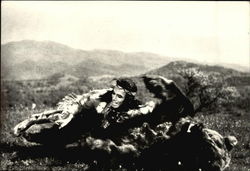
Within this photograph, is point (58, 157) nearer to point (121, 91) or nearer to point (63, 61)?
point (121, 91)

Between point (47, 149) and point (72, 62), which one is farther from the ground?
point (72, 62)

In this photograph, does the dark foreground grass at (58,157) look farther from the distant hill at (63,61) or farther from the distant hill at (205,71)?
the distant hill at (63,61)


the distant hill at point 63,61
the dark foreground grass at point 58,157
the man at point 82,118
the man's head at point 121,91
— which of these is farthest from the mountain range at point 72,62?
the man at point 82,118

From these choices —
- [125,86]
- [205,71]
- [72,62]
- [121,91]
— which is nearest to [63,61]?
[72,62]

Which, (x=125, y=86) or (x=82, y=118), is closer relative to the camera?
(x=82, y=118)

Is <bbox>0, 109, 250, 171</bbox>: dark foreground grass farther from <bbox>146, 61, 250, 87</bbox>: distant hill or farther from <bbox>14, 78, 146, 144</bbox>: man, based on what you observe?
<bbox>146, 61, 250, 87</bbox>: distant hill

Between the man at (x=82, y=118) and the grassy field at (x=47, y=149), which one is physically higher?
the man at (x=82, y=118)

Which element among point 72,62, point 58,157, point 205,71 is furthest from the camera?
point 72,62
